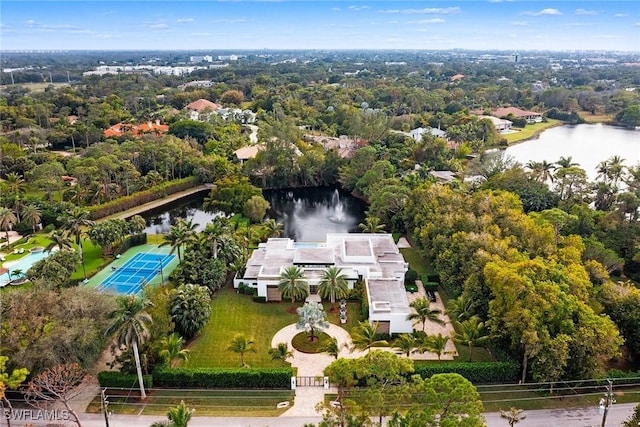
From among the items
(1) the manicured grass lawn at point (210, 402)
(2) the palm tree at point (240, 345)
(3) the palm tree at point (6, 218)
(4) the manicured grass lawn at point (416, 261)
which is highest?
(3) the palm tree at point (6, 218)

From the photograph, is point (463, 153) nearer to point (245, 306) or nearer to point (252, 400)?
point (245, 306)

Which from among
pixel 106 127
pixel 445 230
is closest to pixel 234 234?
pixel 445 230

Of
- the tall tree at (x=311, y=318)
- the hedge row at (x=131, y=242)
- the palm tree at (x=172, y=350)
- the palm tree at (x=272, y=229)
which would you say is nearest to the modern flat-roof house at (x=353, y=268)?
the palm tree at (x=272, y=229)

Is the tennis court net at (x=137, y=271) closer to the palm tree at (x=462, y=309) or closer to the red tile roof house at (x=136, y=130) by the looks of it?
the palm tree at (x=462, y=309)

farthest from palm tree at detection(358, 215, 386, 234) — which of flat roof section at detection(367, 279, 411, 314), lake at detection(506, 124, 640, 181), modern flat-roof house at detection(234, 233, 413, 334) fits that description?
lake at detection(506, 124, 640, 181)

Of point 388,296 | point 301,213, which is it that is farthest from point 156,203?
point 388,296

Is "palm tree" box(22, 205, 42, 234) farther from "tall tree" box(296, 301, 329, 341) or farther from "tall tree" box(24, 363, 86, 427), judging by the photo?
"tall tree" box(296, 301, 329, 341)
